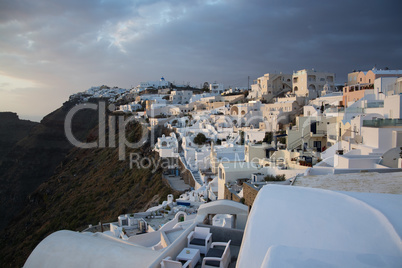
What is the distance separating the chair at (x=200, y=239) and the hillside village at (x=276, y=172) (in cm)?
7

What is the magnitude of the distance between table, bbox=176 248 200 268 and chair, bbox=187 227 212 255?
0.24m

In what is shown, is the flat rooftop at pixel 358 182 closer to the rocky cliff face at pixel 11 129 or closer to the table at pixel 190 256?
the table at pixel 190 256

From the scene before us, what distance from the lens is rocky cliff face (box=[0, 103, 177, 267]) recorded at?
20359 millimetres

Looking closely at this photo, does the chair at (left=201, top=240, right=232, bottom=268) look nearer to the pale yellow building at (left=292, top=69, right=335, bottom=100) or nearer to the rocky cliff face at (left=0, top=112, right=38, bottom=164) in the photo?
the pale yellow building at (left=292, top=69, right=335, bottom=100)

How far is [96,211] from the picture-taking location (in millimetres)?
21359

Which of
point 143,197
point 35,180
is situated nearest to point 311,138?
point 143,197

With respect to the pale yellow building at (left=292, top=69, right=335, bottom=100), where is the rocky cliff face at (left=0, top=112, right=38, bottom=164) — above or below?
below

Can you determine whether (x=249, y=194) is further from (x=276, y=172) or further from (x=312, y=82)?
(x=312, y=82)

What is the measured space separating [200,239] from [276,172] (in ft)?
22.3

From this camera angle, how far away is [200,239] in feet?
17.1

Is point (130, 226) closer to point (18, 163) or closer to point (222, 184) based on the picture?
point (222, 184)

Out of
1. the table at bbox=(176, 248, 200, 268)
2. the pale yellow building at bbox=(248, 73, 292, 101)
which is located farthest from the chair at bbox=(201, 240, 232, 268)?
the pale yellow building at bbox=(248, 73, 292, 101)

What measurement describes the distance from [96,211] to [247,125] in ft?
45.3

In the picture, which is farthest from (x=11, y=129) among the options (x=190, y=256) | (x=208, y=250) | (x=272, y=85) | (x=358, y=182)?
(x=358, y=182)
